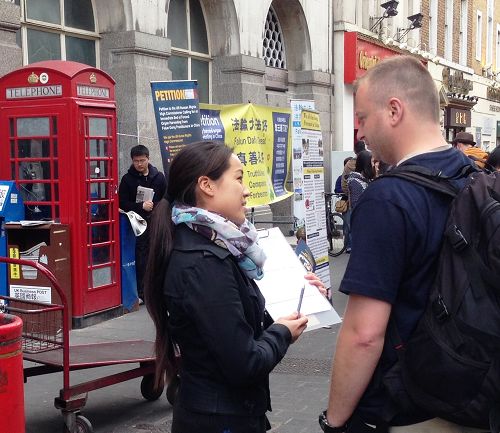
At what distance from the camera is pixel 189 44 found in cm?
1399

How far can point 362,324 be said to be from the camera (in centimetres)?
231

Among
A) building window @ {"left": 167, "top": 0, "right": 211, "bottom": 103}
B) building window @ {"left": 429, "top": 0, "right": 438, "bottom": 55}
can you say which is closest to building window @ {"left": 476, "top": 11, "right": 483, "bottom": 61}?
building window @ {"left": 429, "top": 0, "right": 438, "bottom": 55}

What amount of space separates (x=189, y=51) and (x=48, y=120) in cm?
643

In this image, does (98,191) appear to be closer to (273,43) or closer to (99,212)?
(99,212)

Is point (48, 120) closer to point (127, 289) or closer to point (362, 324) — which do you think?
point (127, 289)

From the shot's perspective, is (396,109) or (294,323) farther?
(294,323)

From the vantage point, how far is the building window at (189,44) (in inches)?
532

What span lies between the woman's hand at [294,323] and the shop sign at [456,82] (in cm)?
2708

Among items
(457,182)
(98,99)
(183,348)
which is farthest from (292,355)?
(457,182)

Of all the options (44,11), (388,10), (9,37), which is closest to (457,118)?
(388,10)

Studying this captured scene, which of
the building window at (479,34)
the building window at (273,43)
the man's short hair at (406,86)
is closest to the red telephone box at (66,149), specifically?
the man's short hair at (406,86)

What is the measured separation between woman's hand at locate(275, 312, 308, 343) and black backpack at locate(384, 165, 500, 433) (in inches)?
25.9

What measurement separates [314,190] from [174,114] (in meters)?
1.77

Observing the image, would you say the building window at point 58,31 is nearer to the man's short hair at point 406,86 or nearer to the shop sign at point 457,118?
the man's short hair at point 406,86
